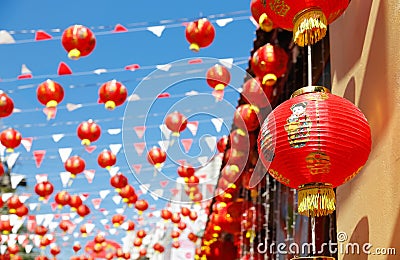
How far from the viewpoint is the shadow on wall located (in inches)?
110

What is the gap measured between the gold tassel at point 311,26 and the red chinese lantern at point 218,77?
2.88m

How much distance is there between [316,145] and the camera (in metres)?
2.16

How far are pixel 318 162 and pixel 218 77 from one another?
11.0ft

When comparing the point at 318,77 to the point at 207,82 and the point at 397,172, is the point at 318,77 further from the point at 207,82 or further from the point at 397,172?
the point at 397,172

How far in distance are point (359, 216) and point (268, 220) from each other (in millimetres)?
3864

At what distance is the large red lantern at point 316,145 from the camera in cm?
217

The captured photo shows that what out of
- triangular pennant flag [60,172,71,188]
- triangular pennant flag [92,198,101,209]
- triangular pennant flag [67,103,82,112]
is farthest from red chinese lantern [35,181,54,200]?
triangular pennant flag [92,198,101,209]

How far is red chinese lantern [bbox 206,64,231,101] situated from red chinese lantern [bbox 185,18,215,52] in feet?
1.28

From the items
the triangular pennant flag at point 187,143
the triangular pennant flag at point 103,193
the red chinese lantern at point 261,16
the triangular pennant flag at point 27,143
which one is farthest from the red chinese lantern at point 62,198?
the red chinese lantern at point 261,16

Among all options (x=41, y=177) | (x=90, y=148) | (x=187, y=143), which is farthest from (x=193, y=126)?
(x=41, y=177)

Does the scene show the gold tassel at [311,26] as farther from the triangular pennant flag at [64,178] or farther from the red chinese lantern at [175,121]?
the triangular pennant flag at [64,178]

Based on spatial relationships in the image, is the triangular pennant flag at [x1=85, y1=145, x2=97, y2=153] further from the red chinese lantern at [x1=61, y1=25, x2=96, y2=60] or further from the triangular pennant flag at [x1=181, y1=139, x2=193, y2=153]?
the red chinese lantern at [x1=61, y1=25, x2=96, y2=60]

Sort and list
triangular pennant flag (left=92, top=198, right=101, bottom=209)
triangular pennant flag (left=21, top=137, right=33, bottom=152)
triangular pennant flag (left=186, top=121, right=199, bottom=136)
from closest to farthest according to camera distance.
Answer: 1. triangular pennant flag (left=186, top=121, right=199, bottom=136)
2. triangular pennant flag (left=21, top=137, right=33, bottom=152)
3. triangular pennant flag (left=92, top=198, right=101, bottom=209)

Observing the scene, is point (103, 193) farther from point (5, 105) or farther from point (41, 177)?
point (5, 105)
